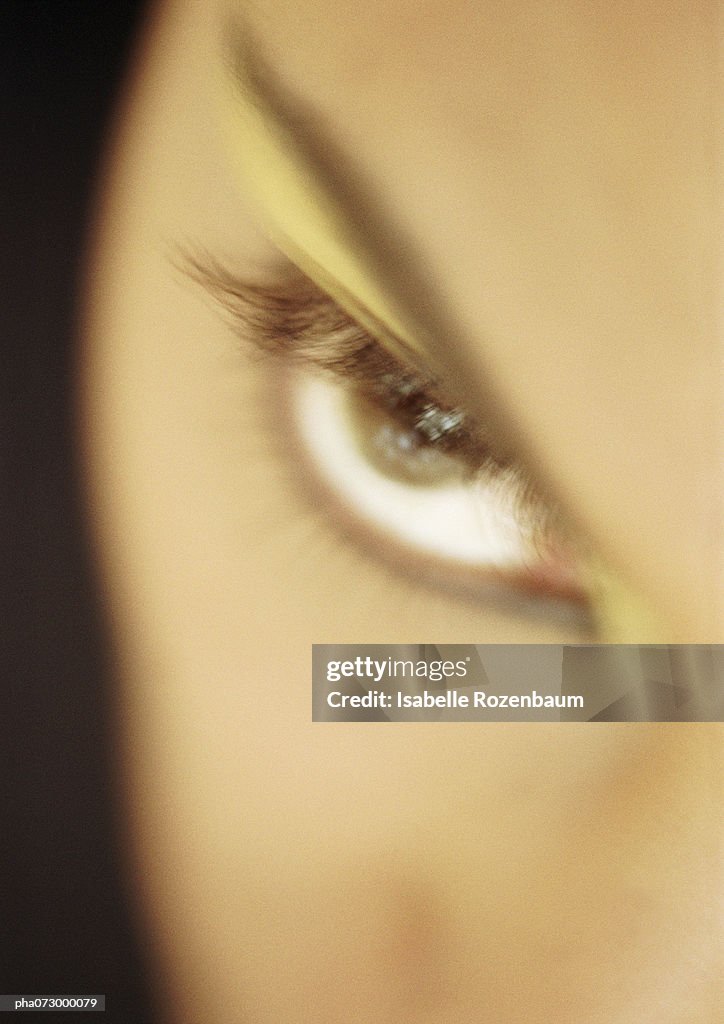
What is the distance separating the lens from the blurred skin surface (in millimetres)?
1009

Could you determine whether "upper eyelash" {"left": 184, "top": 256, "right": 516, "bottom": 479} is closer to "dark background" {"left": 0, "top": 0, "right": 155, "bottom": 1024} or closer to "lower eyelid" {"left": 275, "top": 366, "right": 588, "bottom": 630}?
"lower eyelid" {"left": 275, "top": 366, "right": 588, "bottom": 630}

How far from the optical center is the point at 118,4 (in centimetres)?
104

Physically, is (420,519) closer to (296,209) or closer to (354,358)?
(354,358)

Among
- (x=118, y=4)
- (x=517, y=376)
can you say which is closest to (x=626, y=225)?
(x=517, y=376)

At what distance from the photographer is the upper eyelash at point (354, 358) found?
3.34ft

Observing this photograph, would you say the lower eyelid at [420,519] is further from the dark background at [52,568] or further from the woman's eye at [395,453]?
the dark background at [52,568]

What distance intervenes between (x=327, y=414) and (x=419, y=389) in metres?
0.12

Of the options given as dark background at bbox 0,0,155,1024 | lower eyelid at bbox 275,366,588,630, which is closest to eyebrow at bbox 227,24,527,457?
lower eyelid at bbox 275,366,588,630

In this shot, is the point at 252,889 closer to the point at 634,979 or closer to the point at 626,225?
the point at 634,979

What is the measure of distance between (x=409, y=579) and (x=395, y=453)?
0.51ft

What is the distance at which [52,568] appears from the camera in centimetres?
104

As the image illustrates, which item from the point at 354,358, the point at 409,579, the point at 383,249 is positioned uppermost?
the point at 383,249

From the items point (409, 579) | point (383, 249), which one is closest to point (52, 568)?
point (409, 579)

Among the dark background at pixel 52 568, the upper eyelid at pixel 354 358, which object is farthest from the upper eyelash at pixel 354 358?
the dark background at pixel 52 568
